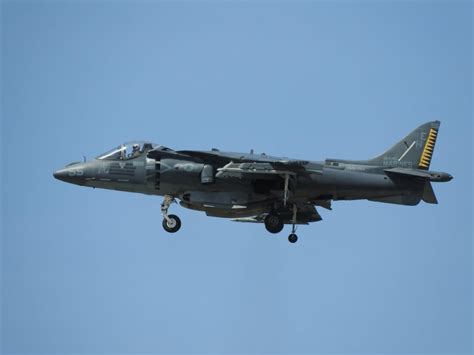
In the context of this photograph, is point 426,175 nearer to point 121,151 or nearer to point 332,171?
point 332,171

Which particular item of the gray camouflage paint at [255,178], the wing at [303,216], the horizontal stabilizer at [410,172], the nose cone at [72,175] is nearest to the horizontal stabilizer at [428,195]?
the gray camouflage paint at [255,178]

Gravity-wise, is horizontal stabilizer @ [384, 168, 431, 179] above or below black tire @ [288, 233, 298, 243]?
above

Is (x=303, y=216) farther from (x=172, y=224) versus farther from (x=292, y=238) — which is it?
(x=172, y=224)

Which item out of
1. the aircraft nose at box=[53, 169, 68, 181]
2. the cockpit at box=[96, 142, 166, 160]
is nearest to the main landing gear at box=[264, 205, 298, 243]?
→ the cockpit at box=[96, 142, 166, 160]

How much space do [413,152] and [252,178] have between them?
6255 mm

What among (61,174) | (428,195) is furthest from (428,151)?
(61,174)

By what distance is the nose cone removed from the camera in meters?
32.0

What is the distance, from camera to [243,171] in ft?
98.5

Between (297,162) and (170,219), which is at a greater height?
(297,162)

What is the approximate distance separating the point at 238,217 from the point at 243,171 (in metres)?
2.98

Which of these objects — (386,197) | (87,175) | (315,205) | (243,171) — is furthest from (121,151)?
(386,197)

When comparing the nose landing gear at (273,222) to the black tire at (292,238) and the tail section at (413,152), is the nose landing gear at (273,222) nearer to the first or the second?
the black tire at (292,238)

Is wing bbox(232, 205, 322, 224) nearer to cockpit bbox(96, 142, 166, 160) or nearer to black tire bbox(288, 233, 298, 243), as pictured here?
black tire bbox(288, 233, 298, 243)

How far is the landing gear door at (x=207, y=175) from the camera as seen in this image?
30719mm
